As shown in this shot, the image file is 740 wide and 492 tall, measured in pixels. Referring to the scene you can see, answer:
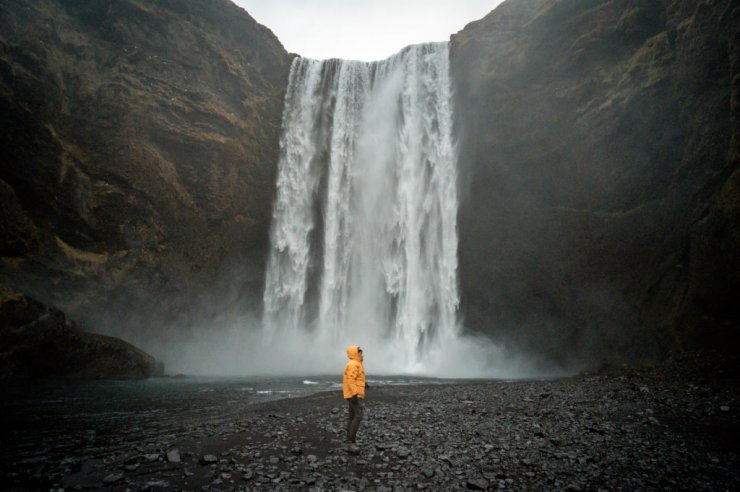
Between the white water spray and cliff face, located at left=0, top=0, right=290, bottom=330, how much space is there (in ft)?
7.43

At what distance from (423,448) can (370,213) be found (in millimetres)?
24631

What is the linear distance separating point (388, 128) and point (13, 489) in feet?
98.5

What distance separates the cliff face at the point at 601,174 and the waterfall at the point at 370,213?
202 centimetres

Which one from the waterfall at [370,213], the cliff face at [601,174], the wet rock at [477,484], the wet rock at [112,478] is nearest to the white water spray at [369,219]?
the waterfall at [370,213]

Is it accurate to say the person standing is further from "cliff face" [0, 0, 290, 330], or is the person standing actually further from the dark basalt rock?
"cliff face" [0, 0, 290, 330]

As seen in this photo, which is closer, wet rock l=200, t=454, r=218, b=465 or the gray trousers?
wet rock l=200, t=454, r=218, b=465

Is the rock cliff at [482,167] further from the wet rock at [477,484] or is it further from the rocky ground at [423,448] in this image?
the wet rock at [477,484]

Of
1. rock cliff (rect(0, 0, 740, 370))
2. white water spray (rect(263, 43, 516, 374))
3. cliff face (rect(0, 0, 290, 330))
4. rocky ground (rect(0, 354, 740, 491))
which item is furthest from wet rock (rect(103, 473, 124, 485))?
white water spray (rect(263, 43, 516, 374))

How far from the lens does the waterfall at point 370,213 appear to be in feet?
91.0

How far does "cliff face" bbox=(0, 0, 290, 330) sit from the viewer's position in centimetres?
2003

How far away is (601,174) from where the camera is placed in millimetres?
21500

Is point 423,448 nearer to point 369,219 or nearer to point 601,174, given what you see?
point 601,174

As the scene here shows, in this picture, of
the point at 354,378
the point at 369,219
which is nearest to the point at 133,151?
the point at 369,219

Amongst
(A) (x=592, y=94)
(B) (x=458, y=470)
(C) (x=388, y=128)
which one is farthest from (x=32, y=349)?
(A) (x=592, y=94)
